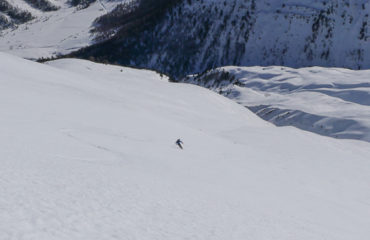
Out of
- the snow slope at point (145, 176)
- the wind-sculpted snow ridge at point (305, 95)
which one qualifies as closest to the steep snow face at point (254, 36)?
the wind-sculpted snow ridge at point (305, 95)

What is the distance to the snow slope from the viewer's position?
23.0ft

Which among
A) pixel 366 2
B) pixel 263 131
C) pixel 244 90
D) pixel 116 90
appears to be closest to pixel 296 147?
pixel 263 131

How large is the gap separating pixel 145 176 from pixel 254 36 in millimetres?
117679

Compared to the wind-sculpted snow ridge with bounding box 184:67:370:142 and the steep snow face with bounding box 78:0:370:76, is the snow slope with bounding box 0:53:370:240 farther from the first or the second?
the steep snow face with bounding box 78:0:370:76

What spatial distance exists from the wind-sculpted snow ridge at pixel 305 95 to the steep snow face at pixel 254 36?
29.5 m

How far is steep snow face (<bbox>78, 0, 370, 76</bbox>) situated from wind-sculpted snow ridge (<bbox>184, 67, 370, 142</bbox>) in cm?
2945

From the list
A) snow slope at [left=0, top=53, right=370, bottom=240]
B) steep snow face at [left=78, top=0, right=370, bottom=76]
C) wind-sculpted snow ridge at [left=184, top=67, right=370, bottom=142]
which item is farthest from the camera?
steep snow face at [left=78, top=0, right=370, bottom=76]

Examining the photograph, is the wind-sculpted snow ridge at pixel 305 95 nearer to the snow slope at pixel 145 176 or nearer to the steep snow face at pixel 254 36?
the snow slope at pixel 145 176

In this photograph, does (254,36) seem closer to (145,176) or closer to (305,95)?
(305,95)

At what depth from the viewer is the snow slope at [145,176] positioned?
7000mm

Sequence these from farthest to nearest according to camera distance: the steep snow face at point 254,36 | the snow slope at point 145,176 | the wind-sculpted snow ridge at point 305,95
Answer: the steep snow face at point 254,36 < the wind-sculpted snow ridge at point 305,95 < the snow slope at point 145,176

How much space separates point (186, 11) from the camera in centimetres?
13900

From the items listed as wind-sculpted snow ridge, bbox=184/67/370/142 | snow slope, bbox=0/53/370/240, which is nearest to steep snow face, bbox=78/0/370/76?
wind-sculpted snow ridge, bbox=184/67/370/142

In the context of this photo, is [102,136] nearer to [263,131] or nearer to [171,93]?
[263,131]
